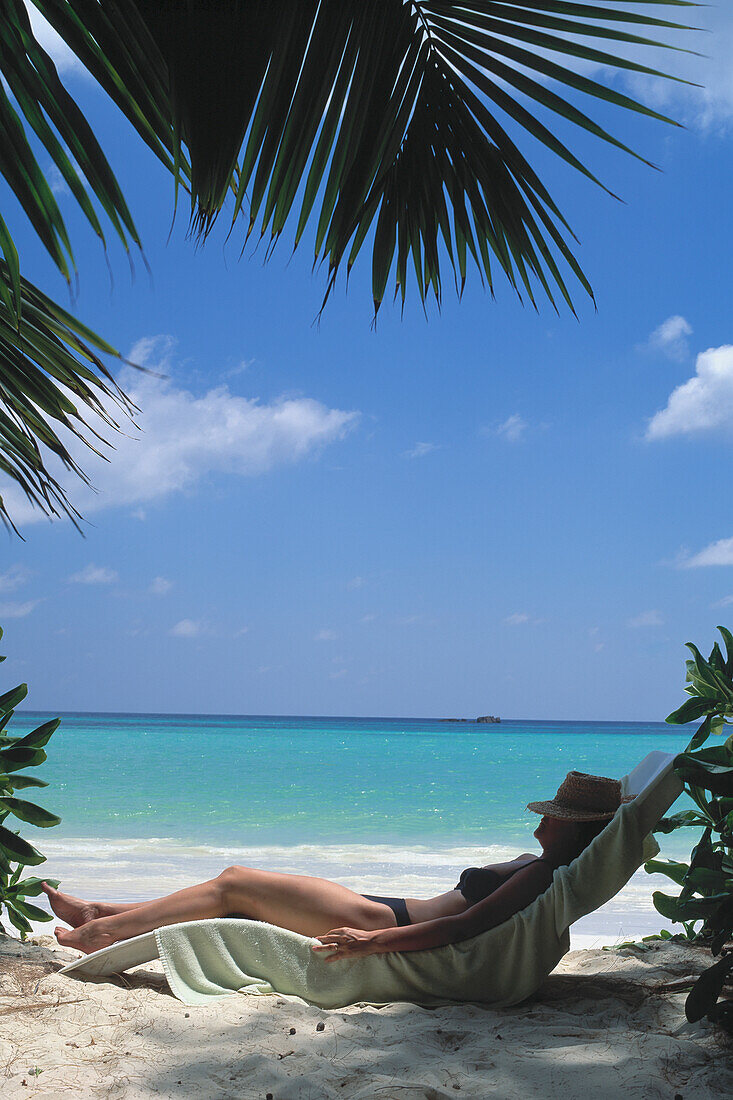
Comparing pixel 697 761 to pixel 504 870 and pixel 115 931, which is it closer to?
pixel 504 870

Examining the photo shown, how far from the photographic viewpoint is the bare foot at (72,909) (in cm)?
253

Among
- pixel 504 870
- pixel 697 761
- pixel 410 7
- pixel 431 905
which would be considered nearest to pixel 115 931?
pixel 431 905

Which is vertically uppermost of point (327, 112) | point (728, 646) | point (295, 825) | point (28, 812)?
point (327, 112)

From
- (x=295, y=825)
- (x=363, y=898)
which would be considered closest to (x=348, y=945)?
(x=363, y=898)

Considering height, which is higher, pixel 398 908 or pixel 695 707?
pixel 695 707

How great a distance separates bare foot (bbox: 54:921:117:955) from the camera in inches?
95.2

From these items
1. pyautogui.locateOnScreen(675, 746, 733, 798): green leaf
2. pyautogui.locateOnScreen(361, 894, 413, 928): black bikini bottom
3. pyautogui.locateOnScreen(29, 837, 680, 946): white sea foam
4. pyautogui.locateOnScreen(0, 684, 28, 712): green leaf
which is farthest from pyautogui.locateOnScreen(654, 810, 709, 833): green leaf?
pyautogui.locateOnScreen(0, 684, 28, 712): green leaf

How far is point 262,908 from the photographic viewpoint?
96.7 inches

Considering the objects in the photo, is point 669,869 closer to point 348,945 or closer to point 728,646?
point 728,646

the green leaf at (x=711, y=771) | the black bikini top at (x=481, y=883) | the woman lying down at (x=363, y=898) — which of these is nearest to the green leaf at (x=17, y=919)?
the woman lying down at (x=363, y=898)

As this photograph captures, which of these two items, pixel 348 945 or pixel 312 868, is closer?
pixel 348 945

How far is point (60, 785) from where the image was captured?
480 inches

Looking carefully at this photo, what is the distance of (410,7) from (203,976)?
2334 millimetres

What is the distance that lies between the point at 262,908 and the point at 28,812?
2.39 feet
